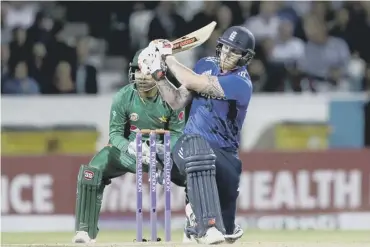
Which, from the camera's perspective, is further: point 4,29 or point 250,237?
point 4,29

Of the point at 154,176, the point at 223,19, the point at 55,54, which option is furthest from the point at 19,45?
the point at 154,176

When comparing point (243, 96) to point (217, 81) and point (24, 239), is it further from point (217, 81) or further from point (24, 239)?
point (24, 239)

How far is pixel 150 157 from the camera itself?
8547 millimetres

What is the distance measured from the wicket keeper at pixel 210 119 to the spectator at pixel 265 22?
6122 millimetres

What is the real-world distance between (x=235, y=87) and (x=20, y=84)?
6.22 metres

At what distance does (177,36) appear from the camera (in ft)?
46.2

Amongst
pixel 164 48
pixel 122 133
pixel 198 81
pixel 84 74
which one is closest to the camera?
pixel 198 81

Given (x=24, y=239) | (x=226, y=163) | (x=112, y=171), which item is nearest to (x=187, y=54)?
(x=24, y=239)

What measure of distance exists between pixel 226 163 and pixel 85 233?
4.95ft

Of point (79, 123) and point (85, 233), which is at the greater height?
point (79, 123)

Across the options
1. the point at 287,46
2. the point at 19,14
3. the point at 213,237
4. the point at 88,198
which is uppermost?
the point at 19,14

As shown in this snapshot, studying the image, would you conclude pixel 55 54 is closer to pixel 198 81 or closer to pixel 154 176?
pixel 154 176

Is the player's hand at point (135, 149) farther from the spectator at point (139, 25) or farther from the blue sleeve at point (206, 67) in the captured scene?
the spectator at point (139, 25)

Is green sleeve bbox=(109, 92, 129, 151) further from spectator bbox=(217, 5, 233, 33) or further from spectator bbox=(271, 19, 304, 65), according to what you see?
spectator bbox=(271, 19, 304, 65)
